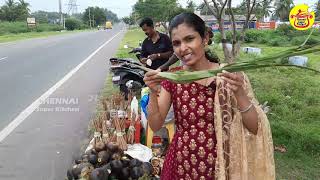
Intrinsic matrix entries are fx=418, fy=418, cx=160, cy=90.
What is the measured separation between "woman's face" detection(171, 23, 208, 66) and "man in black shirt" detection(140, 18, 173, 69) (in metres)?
4.36

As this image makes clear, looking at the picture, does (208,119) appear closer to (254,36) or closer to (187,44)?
(187,44)

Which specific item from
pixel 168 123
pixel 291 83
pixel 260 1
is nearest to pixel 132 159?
pixel 168 123

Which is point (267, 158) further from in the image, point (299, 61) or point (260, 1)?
point (299, 61)

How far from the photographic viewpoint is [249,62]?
1637 millimetres

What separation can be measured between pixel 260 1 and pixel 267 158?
5.93m

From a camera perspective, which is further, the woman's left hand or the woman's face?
the woman's face

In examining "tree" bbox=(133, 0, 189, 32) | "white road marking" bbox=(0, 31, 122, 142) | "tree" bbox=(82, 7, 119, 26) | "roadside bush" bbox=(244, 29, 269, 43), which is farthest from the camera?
"tree" bbox=(82, 7, 119, 26)

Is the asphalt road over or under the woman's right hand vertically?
under

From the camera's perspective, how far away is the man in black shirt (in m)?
6.45

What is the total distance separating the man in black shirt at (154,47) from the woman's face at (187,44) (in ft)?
14.3

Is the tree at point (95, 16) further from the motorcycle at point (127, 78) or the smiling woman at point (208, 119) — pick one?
the smiling woman at point (208, 119)

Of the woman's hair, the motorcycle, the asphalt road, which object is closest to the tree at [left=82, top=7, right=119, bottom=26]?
the asphalt road

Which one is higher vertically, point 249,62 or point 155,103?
point 249,62

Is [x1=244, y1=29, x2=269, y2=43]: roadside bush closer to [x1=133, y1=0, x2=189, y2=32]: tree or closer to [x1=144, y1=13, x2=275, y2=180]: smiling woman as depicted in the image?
[x1=133, y1=0, x2=189, y2=32]: tree
